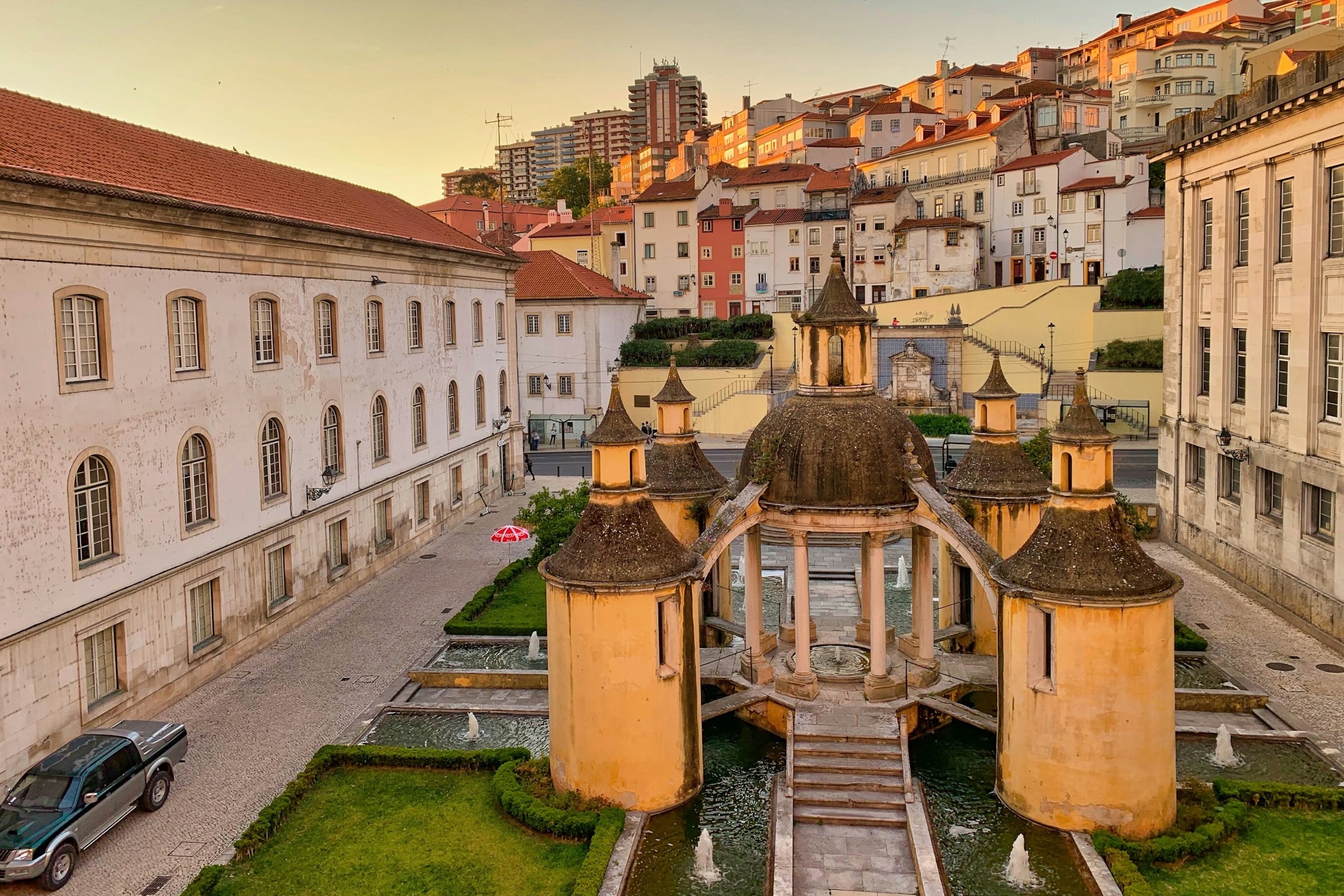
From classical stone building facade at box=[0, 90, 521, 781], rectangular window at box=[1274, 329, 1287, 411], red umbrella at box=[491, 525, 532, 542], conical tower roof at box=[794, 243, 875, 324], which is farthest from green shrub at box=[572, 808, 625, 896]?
rectangular window at box=[1274, 329, 1287, 411]

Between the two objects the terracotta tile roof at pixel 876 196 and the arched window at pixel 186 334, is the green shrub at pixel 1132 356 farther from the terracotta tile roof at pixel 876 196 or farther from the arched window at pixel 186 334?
the arched window at pixel 186 334

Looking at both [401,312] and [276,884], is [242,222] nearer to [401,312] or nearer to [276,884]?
[401,312]

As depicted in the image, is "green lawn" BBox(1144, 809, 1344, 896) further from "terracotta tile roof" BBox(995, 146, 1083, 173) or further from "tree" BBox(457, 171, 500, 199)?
"tree" BBox(457, 171, 500, 199)

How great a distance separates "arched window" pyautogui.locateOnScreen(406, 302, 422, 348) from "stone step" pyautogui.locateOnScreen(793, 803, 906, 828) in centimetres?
2771

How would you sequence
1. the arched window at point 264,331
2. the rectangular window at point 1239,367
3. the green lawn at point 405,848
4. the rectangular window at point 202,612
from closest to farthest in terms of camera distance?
the green lawn at point 405,848
the rectangular window at point 202,612
the arched window at point 264,331
the rectangular window at point 1239,367

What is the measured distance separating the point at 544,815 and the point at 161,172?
19314 mm

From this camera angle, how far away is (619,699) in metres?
18.7

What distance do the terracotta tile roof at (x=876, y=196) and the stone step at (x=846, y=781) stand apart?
6273cm

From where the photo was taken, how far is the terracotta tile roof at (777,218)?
77812mm

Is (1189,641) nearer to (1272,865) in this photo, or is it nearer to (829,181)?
(1272,865)

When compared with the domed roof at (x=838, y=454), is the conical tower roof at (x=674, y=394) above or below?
above

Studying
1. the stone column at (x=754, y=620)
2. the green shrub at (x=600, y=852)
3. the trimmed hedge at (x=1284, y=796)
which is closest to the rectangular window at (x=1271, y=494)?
the trimmed hedge at (x=1284, y=796)

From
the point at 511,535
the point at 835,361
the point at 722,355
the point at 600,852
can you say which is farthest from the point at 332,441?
the point at 722,355

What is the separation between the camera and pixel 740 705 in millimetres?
22516
